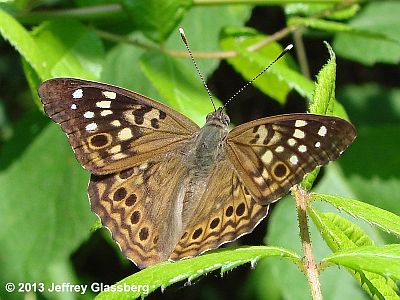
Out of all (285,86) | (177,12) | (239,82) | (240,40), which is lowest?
(239,82)

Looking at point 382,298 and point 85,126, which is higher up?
point 85,126

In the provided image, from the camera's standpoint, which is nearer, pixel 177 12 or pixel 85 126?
pixel 85 126

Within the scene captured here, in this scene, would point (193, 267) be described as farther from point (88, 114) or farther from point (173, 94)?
point (173, 94)

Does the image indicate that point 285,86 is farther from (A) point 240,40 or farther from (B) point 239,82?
(B) point 239,82

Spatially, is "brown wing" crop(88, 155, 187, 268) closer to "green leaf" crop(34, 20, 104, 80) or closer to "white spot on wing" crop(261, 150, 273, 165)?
"white spot on wing" crop(261, 150, 273, 165)

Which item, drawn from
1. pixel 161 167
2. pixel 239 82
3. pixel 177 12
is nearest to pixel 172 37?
pixel 177 12

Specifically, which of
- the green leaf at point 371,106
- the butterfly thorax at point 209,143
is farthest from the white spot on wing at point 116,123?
the green leaf at point 371,106

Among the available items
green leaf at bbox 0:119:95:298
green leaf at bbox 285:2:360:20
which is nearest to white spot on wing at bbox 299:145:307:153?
green leaf at bbox 285:2:360:20
